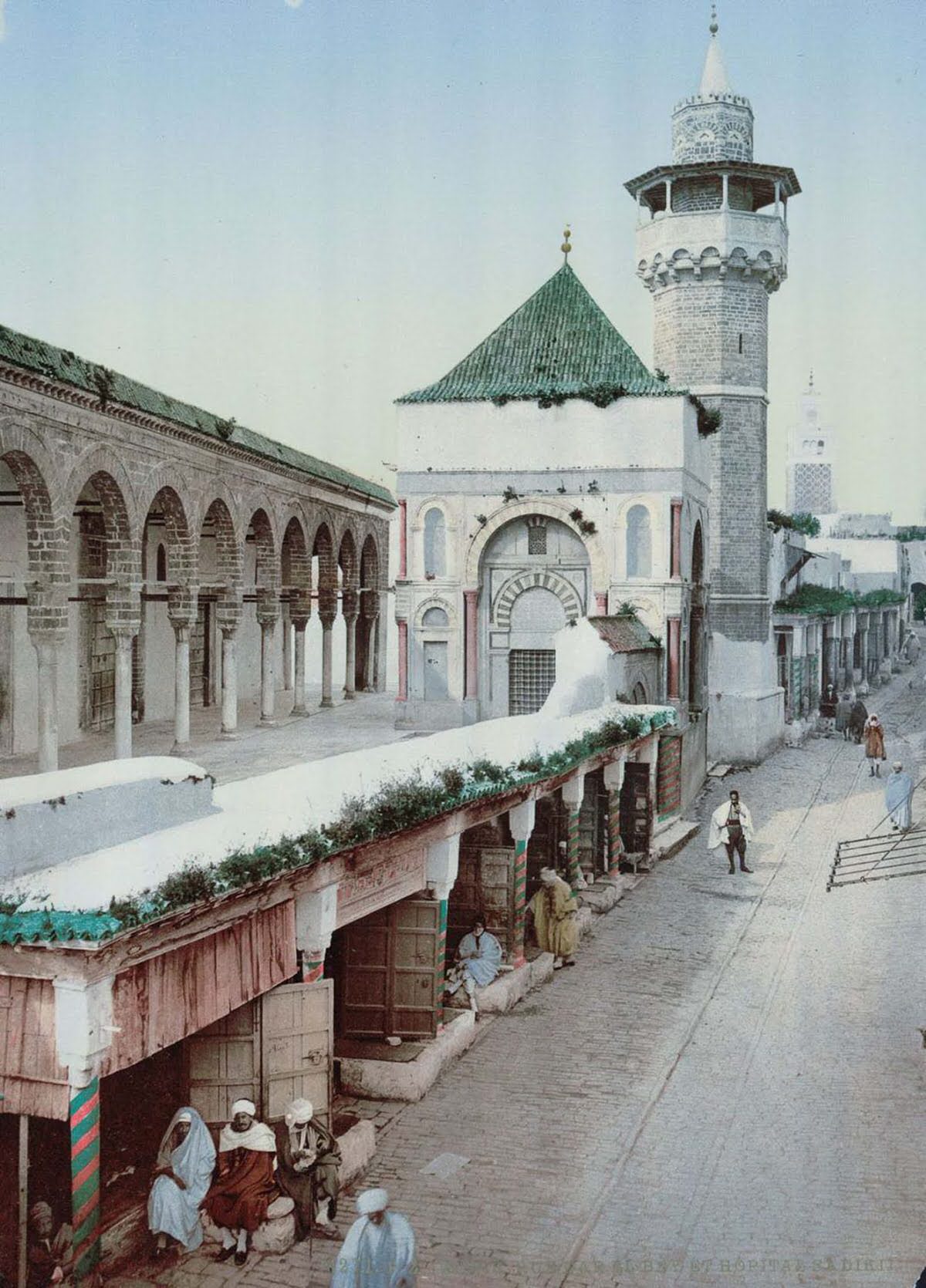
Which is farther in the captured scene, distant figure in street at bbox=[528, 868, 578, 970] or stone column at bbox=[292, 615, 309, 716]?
stone column at bbox=[292, 615, 309, 716]

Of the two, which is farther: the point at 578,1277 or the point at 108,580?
the point at 108,580

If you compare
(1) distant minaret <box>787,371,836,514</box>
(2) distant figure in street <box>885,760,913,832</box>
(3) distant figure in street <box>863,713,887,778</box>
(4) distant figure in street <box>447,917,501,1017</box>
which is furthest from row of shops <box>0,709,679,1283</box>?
(1) distant minaret <box>787,371,836,514</box>

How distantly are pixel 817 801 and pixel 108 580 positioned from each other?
1503 centimetres

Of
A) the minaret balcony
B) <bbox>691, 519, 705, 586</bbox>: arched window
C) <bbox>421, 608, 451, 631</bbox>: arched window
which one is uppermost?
the minaret balcony

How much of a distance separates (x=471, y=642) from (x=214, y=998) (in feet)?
Answer: 57.4

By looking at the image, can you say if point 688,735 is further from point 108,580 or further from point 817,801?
point 108,580

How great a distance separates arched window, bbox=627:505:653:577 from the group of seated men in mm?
17585

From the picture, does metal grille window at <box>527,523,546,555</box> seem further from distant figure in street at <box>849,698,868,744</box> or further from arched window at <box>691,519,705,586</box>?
distant figure in street at <box>849,698,868,744</box>

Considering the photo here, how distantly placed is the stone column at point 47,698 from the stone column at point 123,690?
161 centimetres

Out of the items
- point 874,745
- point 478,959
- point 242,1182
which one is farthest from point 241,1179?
point 874,745

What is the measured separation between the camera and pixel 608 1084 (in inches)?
405

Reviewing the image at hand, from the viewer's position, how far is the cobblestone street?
743 cm

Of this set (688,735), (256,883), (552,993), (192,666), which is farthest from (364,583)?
(256,883)

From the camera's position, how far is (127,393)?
16016mm
